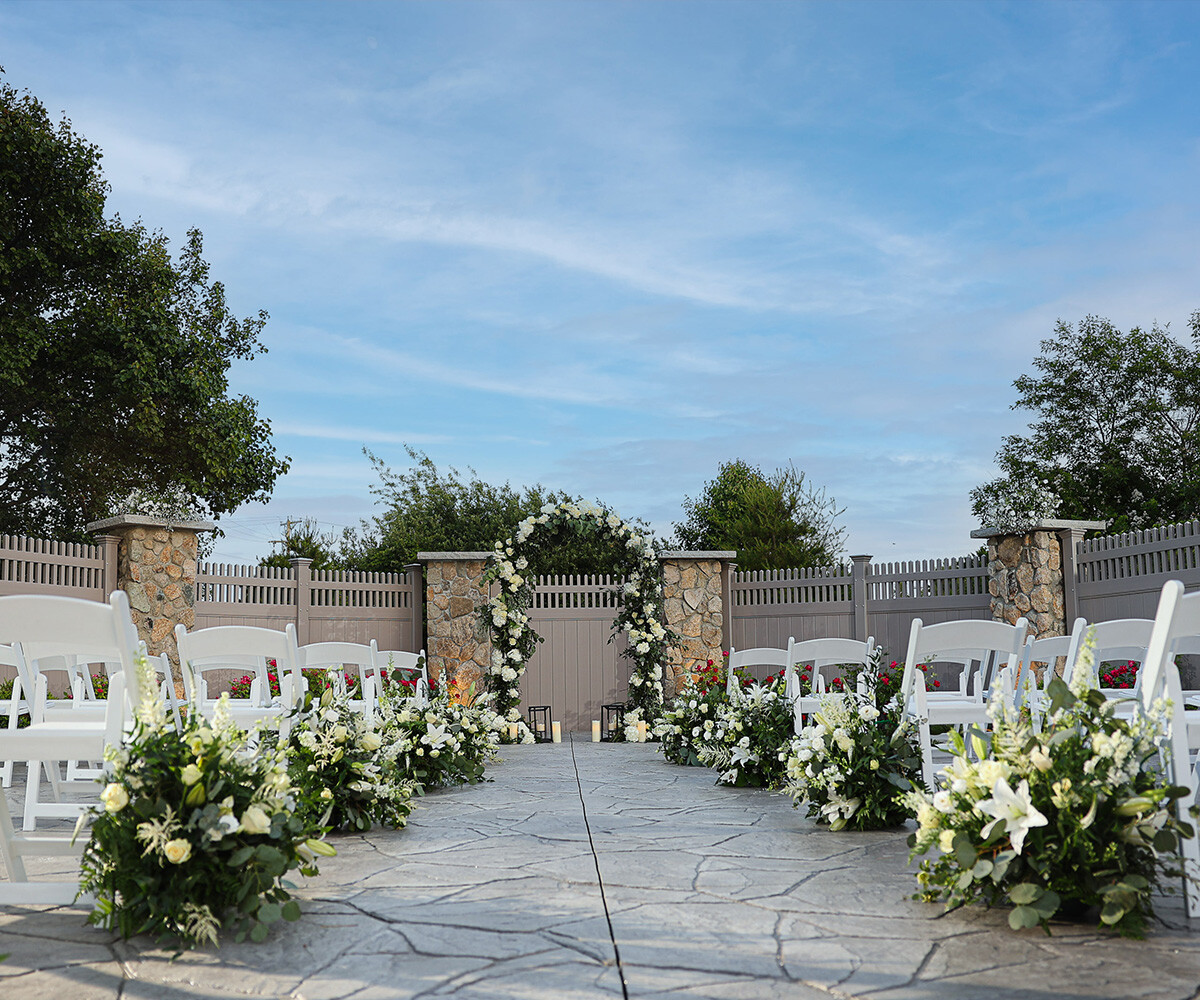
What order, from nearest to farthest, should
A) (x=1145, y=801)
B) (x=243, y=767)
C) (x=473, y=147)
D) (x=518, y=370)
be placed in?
(x=1145, y=801) → (x=243, y=767) → (x=473, y=147) → (x=518, y=370)

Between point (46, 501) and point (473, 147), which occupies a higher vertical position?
point (473, 147)

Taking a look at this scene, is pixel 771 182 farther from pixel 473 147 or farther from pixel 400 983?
pixel 400 983

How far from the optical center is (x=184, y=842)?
2.46 metres

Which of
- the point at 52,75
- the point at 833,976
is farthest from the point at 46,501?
the point at 833,976

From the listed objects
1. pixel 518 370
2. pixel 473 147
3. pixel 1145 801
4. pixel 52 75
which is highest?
pixel 52 75

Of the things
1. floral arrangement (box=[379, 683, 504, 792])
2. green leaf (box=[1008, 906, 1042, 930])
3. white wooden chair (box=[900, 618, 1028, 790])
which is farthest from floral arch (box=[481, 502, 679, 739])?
green leaf (box=[1008, 906, 1042, 930])

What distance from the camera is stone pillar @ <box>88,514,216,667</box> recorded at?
9.86 metres

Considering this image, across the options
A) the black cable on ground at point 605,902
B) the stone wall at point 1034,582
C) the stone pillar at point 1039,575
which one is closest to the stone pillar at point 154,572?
the black cable on ground at point 605,902

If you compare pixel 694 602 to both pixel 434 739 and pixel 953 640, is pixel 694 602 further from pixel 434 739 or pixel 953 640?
pixel 953 640

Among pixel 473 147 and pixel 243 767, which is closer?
pixel 243 767

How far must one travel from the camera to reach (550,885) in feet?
10.6

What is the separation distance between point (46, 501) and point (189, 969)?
17464 millimetres

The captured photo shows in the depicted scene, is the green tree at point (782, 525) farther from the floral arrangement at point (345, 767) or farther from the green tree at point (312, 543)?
the floral arrangement at point (345, 767)

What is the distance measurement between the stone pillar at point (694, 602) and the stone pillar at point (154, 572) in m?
5.45
